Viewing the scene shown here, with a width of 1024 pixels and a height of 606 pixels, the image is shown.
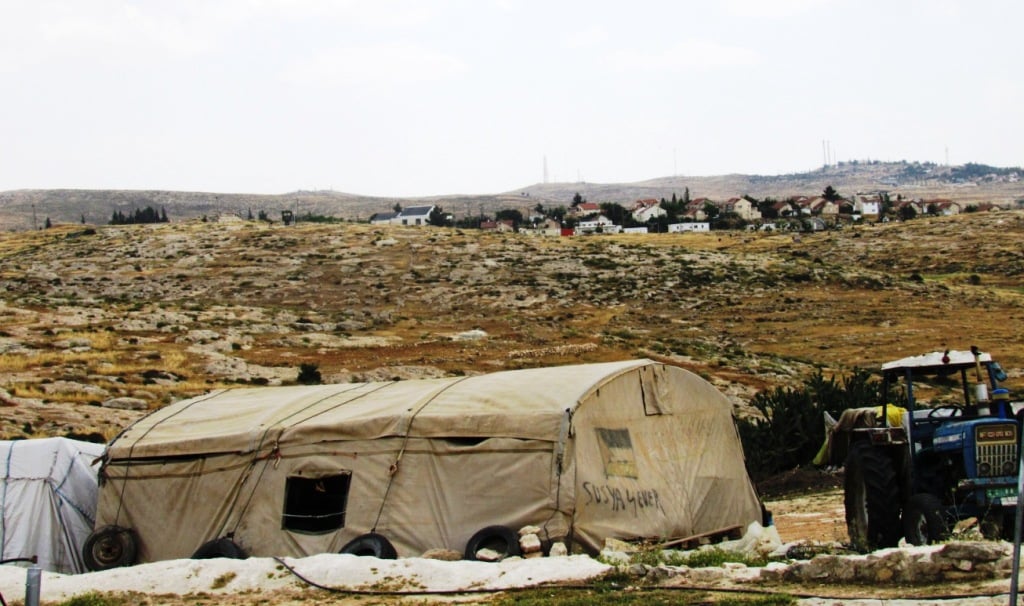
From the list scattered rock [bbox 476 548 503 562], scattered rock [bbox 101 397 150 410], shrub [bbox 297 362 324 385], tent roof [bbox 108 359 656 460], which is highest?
tent roof [bbox 108 359 656 460]

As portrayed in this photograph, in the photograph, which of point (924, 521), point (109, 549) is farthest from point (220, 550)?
point (924, 521)

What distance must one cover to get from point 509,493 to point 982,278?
8770 cm

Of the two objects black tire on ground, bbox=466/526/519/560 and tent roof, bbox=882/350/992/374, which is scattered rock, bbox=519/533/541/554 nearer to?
black tire on ground, bbox=466/526/519/560

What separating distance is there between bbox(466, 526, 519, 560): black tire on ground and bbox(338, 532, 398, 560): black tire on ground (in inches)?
45.1

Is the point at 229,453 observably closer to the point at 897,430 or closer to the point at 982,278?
the point at 897,430

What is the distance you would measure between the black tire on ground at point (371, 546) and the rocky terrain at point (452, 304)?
1795cm

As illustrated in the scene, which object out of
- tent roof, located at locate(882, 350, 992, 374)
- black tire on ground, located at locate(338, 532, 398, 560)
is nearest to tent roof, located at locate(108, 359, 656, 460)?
black tire on ground, located at locate(338, 532, 398, 560)

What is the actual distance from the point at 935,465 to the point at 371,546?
7.26 metres

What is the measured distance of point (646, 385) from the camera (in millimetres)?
16219

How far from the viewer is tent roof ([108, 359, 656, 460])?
48.4 feet

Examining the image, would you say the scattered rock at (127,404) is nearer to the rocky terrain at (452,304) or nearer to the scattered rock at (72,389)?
the rocky terrain at (452,304)

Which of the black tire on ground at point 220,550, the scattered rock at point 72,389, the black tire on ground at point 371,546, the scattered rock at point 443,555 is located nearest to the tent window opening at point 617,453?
the scattered rock at point 443,555

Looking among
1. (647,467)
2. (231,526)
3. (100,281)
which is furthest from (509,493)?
(100,281)

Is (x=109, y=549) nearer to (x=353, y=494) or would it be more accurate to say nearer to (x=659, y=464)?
(x=353, y=494)
